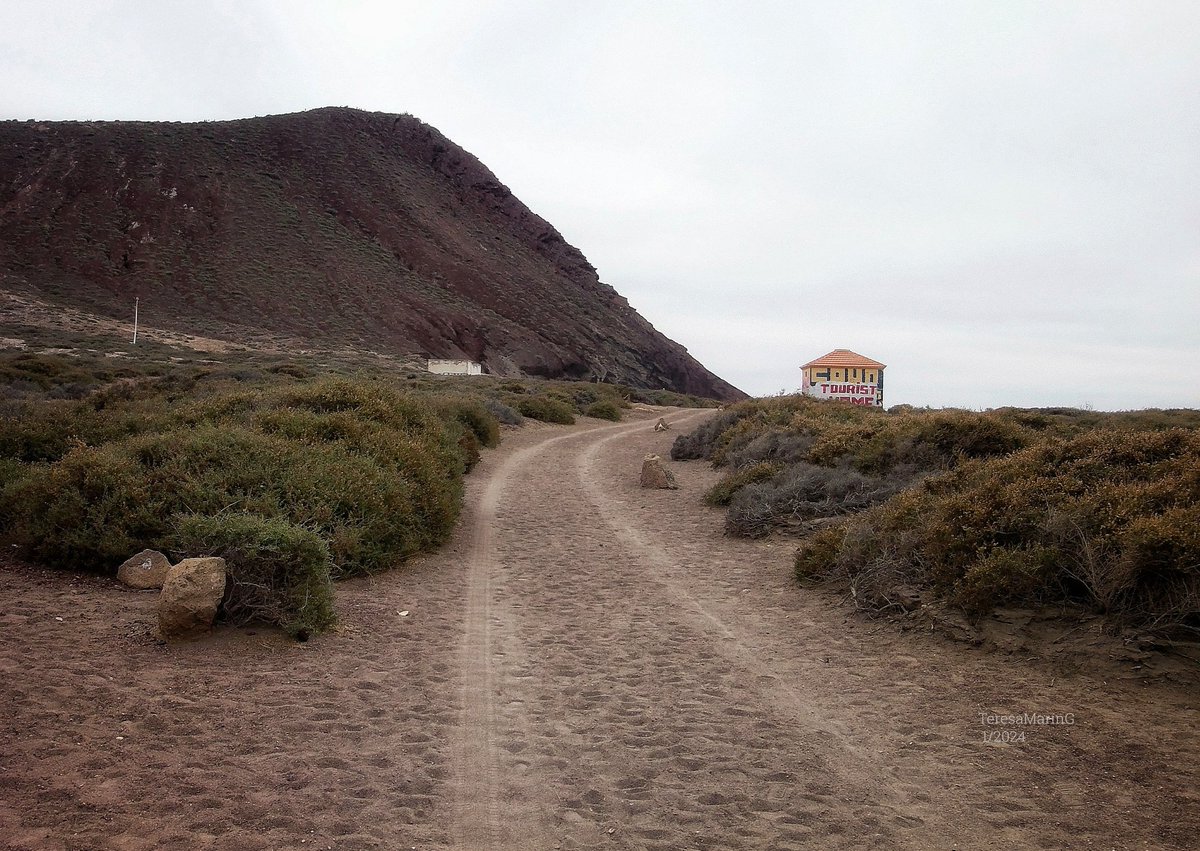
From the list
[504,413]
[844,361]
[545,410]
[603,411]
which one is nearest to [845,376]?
[844,361]

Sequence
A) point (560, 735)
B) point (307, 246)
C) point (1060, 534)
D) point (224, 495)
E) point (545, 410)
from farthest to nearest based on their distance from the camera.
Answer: point (307, 246) < point (545, 410) < point (224, 495) < point (1060, 534) < point (560, 735)

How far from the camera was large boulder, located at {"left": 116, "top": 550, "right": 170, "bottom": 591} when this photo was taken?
741cm

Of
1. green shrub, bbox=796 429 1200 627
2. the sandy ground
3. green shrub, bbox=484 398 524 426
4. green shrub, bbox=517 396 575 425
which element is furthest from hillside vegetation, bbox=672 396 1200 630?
green shrub, bbox=517 396 575 425

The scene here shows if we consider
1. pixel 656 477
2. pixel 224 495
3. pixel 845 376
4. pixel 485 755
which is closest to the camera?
pixel 485 755

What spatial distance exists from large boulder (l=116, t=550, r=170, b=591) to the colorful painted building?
3843cm

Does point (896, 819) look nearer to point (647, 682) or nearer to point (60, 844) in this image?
point (647, 682)

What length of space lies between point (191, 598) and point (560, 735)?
3201 millimetres

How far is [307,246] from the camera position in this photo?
63938 millimetres

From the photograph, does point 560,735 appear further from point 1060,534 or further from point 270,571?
point 1060,534

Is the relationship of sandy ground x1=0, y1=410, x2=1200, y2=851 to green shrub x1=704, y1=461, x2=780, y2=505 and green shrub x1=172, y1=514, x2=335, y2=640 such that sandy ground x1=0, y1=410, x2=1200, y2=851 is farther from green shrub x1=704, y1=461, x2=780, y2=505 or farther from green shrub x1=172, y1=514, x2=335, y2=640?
green shrub x1=704, y1=461, x2=780, y2=505

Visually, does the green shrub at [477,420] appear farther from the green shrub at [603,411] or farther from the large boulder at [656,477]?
the green shrub at [603,411]

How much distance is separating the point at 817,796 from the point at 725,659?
92.6 inches

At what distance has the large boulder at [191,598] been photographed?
6.07 meters

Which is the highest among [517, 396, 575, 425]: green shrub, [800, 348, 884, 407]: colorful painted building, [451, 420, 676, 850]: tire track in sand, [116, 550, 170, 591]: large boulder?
[800, 348, 884, 407]: colorful painted building
